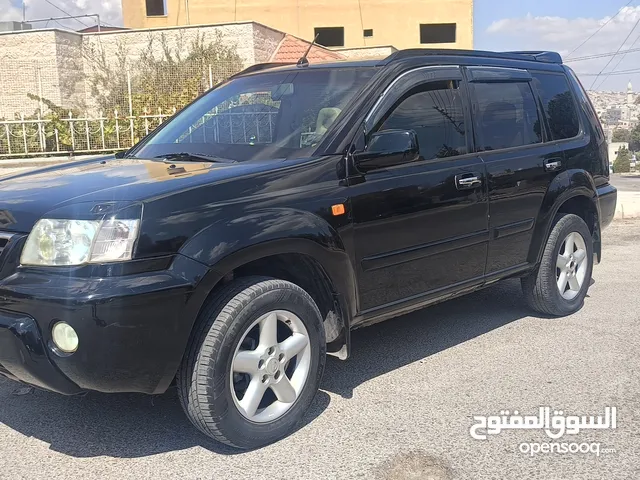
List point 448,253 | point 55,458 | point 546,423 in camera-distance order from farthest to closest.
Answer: point 448,253 → point 546,423 → point 55,458

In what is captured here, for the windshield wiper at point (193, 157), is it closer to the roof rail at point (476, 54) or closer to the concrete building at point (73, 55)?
the roof rail at point (476, 54)

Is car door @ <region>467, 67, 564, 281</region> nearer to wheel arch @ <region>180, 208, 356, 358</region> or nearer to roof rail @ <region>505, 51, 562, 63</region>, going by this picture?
roof rail @ <region>505, 51, 562, 63</region>

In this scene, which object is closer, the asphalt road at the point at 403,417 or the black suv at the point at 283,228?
the black suv at the point at 283,228

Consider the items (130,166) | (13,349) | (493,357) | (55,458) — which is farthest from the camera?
(493,357)

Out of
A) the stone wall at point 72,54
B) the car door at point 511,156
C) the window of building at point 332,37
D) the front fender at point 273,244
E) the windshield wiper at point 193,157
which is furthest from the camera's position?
the window of building at point 332,37

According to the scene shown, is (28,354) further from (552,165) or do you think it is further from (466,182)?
(552,165)

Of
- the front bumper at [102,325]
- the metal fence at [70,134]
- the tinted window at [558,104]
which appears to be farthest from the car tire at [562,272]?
the metal fence at [70,134]

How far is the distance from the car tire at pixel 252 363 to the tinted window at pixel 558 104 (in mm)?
2882

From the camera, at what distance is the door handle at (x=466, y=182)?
425cm

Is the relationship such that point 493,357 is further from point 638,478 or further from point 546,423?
point 638,478

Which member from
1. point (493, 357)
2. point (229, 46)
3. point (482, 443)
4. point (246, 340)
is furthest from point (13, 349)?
point (229, 46)

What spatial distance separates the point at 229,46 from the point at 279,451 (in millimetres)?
18426

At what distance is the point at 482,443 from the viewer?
3.35 metres

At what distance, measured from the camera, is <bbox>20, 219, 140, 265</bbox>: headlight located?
282 cm
